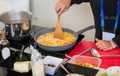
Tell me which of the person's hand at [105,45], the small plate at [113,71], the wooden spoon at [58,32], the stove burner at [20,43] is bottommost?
the stove burner at [20,43]

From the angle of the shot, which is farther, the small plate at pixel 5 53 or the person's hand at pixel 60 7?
the person's hand at pixel 60 7

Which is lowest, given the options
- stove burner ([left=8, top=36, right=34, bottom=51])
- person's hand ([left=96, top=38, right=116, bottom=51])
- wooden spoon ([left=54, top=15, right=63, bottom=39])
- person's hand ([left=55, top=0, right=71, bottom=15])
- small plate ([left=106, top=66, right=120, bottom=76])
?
stove burner ([left=8, top=36, right=34, bottom=51])

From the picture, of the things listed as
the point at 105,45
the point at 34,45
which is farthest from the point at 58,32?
the point at 105,45

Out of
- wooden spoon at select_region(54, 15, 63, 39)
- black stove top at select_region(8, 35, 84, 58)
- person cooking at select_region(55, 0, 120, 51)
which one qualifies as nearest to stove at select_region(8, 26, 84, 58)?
black stove top at select_region(8, 35, 84, 58)

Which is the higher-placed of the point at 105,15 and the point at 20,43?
the point at 105,15

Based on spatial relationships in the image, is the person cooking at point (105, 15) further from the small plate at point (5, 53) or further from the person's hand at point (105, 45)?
the small plate at point (5, 53)

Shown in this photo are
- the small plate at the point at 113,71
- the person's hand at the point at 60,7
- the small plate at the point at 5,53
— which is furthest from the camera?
the person's hand at the point at 60,7

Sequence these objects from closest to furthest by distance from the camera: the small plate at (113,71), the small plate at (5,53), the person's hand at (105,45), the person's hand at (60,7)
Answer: the small plate at (113,71) < the small plate at (5,53) < the person's hand at (105,45) < the person's hand at (60,7)

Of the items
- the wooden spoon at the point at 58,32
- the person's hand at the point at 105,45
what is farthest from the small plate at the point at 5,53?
the person's hand at the point at 105,45

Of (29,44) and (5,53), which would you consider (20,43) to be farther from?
(5,53)

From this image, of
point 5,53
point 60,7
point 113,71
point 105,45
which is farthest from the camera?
point 60,7

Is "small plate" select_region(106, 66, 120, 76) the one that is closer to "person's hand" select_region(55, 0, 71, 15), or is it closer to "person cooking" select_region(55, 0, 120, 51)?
"person cooking" select_region(55, 0, 120, 51)

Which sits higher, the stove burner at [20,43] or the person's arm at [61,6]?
the person's arm at [61,6]

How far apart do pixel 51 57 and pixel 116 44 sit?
45 centimetres
